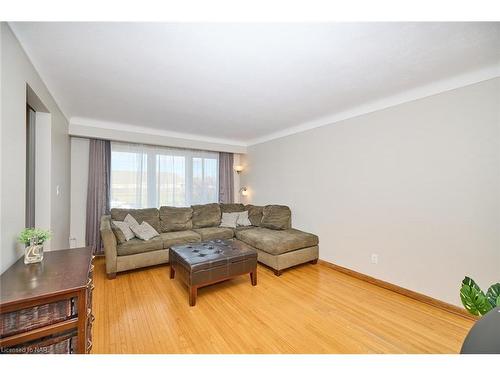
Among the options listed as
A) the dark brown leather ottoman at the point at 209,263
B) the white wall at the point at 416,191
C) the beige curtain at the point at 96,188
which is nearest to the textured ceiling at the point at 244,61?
the white wall at the point at 416,191

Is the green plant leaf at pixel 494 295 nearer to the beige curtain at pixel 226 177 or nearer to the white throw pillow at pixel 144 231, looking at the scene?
the white throw pillow at pixel 144 231

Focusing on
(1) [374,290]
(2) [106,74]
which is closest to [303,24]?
(2) [106,74]

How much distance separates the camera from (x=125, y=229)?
10.6 ft

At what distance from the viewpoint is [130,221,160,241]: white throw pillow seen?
3.24 m

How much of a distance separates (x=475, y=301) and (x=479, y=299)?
3 centimetres

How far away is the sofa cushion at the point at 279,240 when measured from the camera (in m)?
3.12

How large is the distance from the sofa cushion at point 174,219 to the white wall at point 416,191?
2.38 m

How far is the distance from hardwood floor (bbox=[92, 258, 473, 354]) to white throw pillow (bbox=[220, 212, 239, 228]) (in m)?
1.66

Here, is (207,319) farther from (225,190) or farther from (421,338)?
(225,190)

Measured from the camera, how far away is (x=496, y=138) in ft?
6.22

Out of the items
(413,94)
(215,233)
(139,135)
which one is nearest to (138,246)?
(215,233)

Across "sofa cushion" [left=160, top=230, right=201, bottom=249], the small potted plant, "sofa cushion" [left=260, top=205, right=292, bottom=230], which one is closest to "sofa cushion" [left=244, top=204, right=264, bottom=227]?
"sofa cushion" [left=260, top=205, right=292, bottom=230]

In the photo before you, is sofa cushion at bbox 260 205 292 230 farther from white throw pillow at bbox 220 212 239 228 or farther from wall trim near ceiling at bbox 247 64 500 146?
wall trim near ceiling at bbox 247 64 500 146

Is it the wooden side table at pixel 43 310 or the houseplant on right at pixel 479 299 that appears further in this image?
the houseplant on right at pixel 479 299
